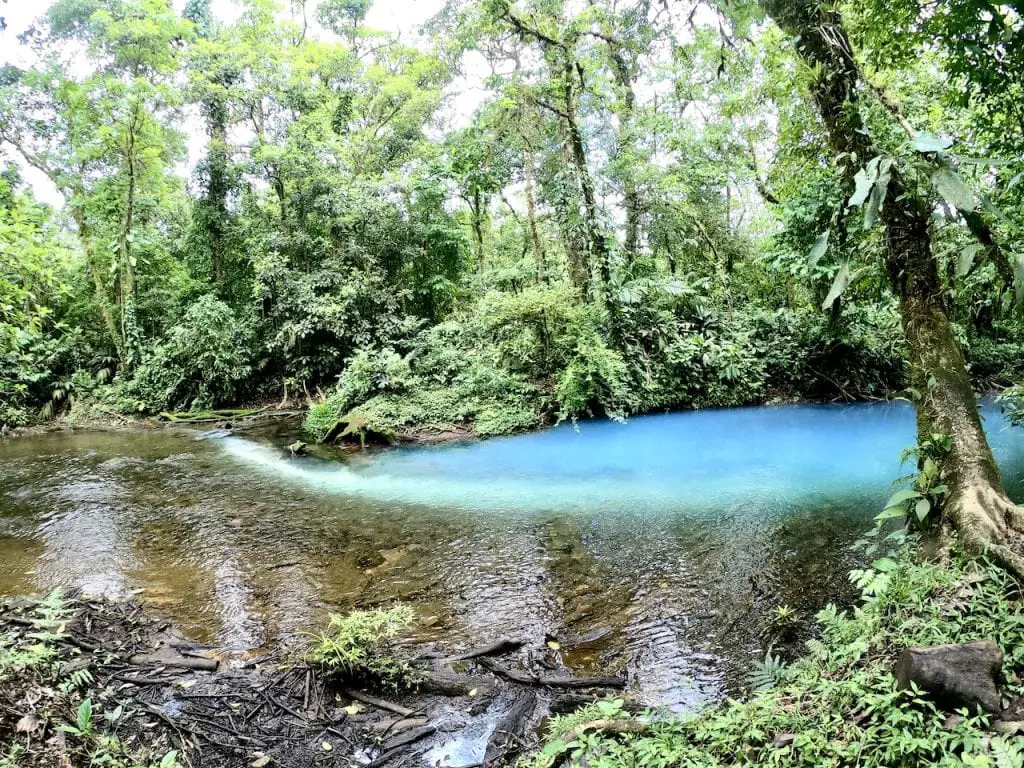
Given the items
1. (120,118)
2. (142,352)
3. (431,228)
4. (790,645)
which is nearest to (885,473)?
(790,645)

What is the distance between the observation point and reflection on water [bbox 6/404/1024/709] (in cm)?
411

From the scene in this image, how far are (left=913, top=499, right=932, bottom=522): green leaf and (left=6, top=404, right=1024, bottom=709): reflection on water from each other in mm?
922

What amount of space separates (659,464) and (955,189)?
18.8 feet

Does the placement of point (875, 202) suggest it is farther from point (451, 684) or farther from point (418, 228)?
point (418, 228)

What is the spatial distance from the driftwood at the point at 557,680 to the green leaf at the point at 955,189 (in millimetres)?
3167

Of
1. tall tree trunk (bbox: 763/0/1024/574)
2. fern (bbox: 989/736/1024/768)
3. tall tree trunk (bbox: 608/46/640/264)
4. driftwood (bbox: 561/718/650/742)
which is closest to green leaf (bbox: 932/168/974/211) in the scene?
tall tree trunk (bbox: 763/0/1024/574)

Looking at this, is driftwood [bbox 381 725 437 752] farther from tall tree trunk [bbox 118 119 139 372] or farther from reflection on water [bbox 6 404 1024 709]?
tall tree trunk [bbox 118 119 139 372]

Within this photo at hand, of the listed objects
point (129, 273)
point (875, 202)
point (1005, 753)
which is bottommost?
point (1005, 753)

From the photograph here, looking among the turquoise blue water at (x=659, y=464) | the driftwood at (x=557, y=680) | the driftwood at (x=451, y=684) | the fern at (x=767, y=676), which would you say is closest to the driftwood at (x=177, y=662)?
the driftwood at (x=451, y=684)

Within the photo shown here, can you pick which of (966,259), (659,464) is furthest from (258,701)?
(659,464)

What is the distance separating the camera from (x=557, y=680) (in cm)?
339

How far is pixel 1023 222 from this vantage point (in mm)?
4516

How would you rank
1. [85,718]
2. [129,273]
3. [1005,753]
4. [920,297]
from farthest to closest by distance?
1. [129,273]
2. [920,297]
3. [85,718]
4. [1005,753]

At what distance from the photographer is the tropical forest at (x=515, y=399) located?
292 centimetres
